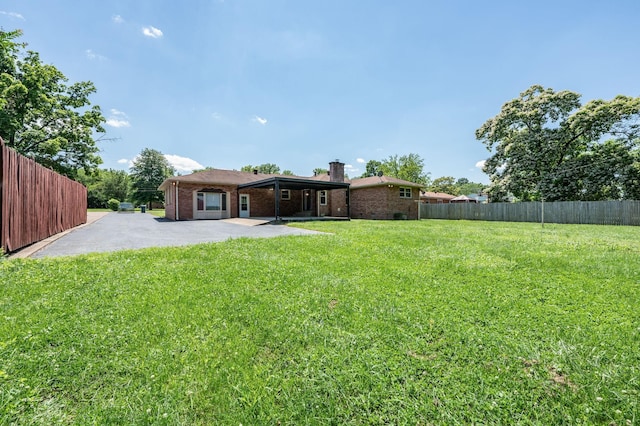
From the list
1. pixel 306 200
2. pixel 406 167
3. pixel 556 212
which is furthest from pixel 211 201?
pixel 406 167

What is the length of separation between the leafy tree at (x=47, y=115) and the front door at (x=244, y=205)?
1305cm

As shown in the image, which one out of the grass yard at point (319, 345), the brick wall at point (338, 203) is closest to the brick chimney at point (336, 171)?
the brick wall at point (338, 203)

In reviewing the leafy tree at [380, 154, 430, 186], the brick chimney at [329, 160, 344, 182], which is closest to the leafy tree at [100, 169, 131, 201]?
the brick chimney at [329, 160, 344, 182]

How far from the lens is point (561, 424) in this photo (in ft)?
5.34

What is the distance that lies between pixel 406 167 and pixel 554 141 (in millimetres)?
20545

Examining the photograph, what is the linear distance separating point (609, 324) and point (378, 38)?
39.2 ft

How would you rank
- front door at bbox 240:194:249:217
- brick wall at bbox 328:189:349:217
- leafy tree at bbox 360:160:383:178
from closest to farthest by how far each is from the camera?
front door at bbox 240:194:249:217 → brick wall at bbox 328:189:349:217 → leafy tree at bbox 360:160:383:178

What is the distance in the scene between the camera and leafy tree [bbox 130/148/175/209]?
4519 cm

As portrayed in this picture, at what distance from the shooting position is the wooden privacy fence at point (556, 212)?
14.6 m

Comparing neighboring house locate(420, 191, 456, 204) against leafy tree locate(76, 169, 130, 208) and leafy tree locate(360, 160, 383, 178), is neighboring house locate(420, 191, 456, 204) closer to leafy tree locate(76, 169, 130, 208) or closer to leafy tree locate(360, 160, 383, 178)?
leafy tree locate(360, 160, 383, 178)

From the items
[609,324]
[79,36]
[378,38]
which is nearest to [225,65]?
[79,36]

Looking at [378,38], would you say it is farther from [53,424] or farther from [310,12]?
[53,424]

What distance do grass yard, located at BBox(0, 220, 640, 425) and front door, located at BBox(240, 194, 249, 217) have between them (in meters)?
15.9

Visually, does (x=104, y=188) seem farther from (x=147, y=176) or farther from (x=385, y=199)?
(x=385, y=199)
